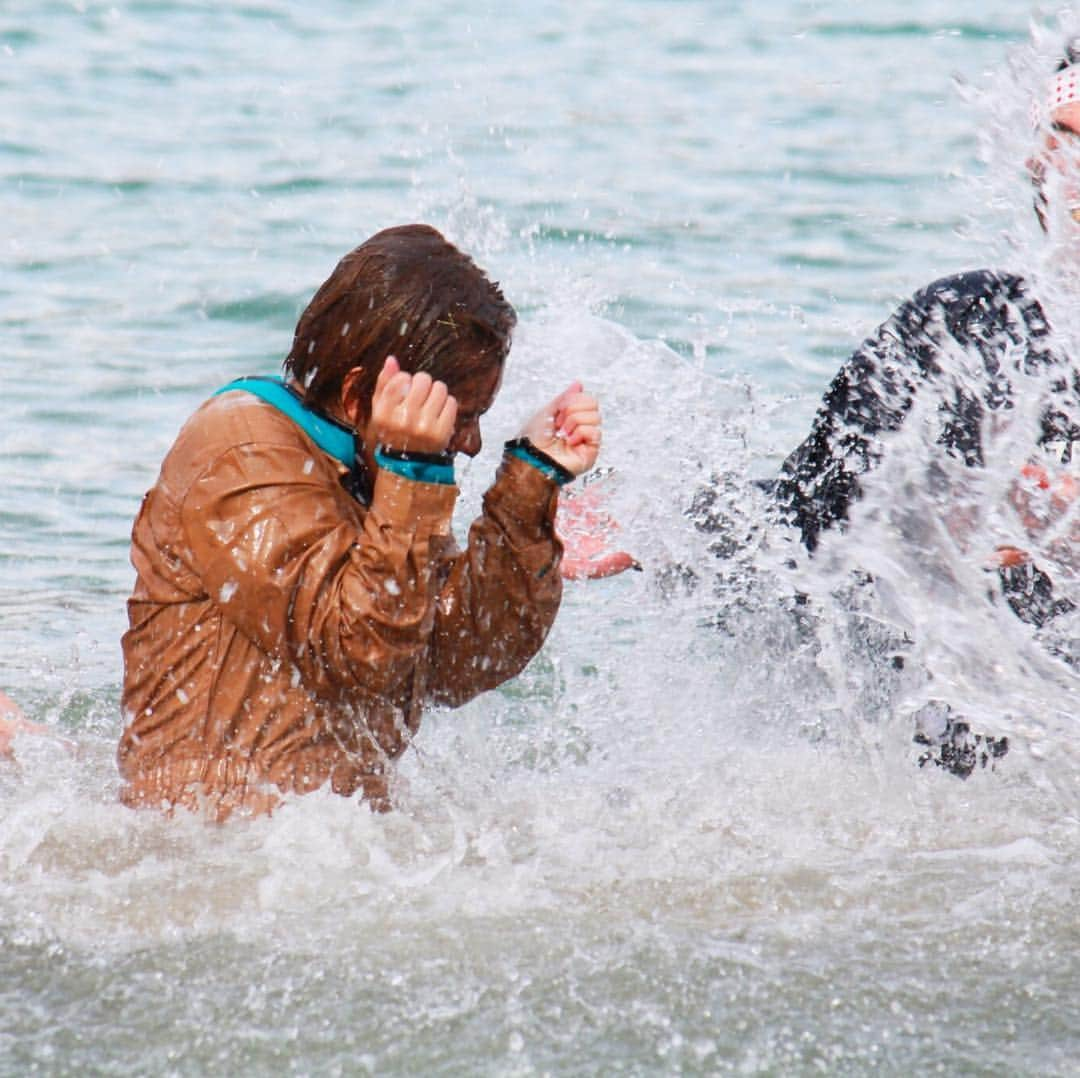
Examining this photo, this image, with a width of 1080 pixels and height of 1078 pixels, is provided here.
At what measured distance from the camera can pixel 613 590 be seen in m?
6.55

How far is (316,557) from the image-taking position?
358 cm

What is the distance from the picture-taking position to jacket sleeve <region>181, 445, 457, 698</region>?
11.6 feet

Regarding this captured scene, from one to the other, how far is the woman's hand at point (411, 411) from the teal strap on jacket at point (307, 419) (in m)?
0.22

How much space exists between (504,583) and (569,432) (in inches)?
12.9

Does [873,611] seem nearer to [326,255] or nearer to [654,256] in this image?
[654,256]

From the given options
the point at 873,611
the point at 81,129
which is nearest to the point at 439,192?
the point at 81,129

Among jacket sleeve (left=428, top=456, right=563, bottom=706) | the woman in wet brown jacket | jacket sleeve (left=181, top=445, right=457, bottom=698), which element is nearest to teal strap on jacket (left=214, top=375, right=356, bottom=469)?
the woman in wet brown jacket

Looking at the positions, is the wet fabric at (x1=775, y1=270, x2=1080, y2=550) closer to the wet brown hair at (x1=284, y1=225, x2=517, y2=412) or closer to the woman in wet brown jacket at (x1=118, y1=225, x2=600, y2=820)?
the woman in wet brown jacket at (x1=118, y1=225, x2=600, y2=820)

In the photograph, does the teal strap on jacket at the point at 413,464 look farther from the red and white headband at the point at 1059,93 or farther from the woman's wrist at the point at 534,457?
the red and white headband at the point at 1059,93

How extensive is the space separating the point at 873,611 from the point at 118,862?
204cm

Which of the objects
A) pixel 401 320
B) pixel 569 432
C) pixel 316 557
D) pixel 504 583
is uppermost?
pixel 401 320

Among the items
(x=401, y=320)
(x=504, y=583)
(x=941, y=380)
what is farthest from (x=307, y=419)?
(x=941, y=380)

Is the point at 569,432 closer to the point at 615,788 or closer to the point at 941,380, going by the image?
the point at 615,788

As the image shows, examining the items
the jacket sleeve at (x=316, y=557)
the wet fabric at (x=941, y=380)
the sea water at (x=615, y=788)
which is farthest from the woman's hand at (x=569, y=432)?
the wet fabric at (x=941, y=380)
